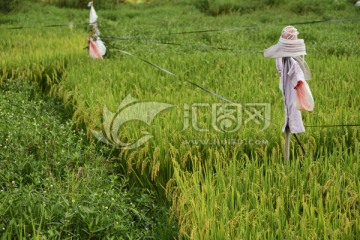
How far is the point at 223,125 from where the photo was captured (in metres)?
3.38

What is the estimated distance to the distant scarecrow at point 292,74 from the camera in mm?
2416

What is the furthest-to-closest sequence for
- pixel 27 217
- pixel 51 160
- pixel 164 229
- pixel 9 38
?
→ pixel 9 38, pixel 51 160, pixel 164 229, pixel 27 217

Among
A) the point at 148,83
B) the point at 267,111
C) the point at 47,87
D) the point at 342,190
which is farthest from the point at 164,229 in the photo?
the point at 47,87

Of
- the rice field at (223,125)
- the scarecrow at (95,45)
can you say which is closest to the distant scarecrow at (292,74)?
the rice field at (223,125)

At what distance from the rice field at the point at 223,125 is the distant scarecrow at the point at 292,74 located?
0.29 meters

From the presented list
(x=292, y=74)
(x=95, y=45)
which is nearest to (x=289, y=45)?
(x=292, y=74)

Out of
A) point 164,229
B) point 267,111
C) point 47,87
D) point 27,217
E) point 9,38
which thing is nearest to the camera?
point 27,217

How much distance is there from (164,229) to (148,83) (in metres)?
2.36

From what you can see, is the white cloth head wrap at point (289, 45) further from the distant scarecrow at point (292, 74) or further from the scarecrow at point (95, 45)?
the scarecrow at point (95, 45)

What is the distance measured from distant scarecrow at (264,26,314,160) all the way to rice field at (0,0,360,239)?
0.29 m

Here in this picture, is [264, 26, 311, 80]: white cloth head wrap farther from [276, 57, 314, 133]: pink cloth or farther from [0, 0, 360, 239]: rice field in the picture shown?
[0, 0, 360, 239]: rice field

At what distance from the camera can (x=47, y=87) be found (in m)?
5.80

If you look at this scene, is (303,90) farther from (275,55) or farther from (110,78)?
(110,78)

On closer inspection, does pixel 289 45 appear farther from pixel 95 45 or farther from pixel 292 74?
pixel 95 45
